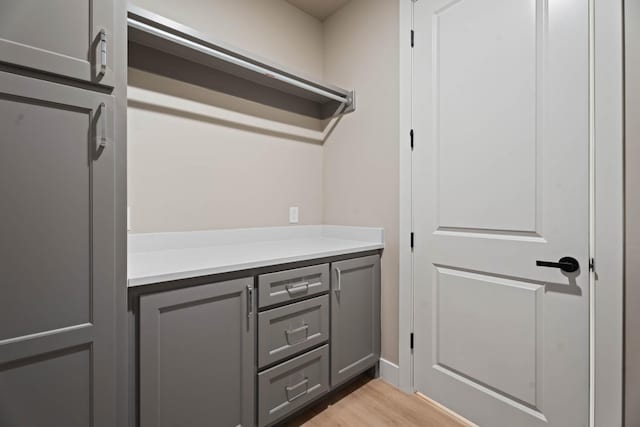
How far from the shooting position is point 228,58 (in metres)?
1.68

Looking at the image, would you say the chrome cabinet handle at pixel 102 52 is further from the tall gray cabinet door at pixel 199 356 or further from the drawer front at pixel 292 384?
the drawer front at pixel 292 384

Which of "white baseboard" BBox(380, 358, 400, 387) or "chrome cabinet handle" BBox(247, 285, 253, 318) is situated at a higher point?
"chrome cabinet handle" BBox(247, 285, 253, 318)

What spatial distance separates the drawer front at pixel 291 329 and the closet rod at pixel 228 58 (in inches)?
52.8

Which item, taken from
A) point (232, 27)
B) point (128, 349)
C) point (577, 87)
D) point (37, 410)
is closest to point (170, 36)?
point (232, 27)

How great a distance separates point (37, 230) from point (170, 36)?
108cm

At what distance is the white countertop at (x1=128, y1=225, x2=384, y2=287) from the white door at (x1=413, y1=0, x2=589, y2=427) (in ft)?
1.81

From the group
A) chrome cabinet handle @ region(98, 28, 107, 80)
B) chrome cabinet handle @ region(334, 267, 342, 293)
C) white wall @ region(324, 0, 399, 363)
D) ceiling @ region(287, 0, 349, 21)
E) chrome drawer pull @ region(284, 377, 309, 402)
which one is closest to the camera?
chrome cabinet handle @ region(98, 28, 107, 80)

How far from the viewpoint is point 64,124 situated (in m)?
0.93

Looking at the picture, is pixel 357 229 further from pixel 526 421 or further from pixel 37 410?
pixel 37 410

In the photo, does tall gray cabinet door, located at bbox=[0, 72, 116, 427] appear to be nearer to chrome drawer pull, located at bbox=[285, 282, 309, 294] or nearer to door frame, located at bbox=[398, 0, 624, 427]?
chrome drawer pull, located at bbox=[285, 282, 309, 294]

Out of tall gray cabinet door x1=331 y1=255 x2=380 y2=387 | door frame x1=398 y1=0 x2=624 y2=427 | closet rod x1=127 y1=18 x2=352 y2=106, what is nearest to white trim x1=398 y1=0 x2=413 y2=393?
tall gray cabinet door x1=331 y1=255 x2=380 y2=387

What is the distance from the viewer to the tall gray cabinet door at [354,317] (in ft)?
5.75

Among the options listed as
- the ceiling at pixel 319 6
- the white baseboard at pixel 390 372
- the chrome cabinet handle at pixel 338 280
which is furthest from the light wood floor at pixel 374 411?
the ceiling at pixel 319 6

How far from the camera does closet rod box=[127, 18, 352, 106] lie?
1.40 m
